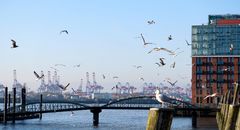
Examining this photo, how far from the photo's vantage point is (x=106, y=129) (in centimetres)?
12669

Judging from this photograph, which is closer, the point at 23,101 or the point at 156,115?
the point at 156,115

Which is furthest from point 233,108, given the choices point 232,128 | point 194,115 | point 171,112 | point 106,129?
point 194,115

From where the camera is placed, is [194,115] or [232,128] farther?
[194,115]

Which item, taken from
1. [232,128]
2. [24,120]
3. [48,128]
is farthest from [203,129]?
[232,128]

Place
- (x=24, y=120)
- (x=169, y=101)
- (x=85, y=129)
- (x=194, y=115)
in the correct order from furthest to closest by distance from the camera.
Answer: (x=24, y=120)
(x=194, y=115)
(x=85, y=129)
(x=169, y=101)

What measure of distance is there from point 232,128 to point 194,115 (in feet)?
320

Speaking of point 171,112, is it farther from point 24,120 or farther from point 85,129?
point 24,120

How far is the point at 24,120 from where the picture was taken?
16712 centimetres

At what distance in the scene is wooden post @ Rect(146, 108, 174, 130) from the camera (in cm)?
3002

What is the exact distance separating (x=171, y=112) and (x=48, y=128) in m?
102

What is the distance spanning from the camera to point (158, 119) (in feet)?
98.6

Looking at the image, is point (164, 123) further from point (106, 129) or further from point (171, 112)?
point (106, 129)

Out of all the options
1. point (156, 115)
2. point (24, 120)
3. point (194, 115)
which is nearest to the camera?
point (156, 115)

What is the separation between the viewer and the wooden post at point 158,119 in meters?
30.0
